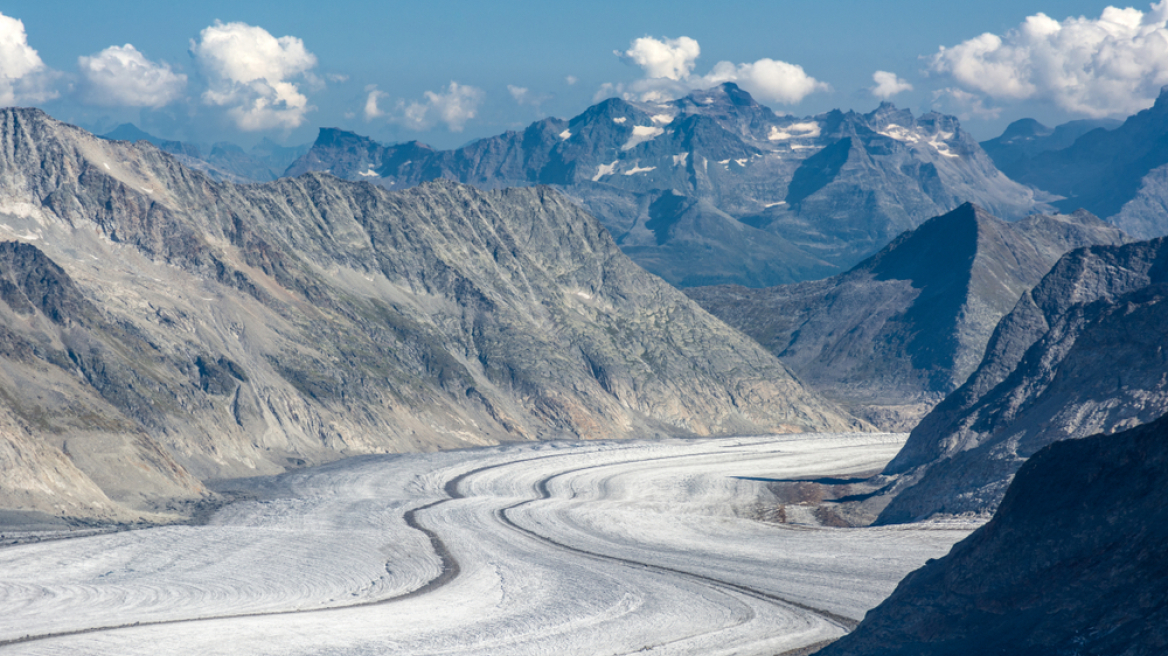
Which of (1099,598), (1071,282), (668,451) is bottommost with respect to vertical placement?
(668,451)

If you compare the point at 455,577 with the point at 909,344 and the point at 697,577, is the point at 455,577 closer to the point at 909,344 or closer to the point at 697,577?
the point at 697,577

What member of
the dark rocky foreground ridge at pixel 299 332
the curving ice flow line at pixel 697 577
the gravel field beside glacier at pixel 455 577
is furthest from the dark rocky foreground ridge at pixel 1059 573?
the dark rocky foreground ridge at pixel 299 332

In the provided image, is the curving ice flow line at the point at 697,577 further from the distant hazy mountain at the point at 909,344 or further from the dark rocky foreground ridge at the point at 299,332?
the distant hazy mountain at the point at 909,344

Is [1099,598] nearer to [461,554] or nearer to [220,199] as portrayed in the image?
[461,554]

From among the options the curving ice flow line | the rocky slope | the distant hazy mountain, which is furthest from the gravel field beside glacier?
the distant hazy mountain

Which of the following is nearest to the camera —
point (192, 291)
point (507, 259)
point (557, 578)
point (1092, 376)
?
point (557, 578)

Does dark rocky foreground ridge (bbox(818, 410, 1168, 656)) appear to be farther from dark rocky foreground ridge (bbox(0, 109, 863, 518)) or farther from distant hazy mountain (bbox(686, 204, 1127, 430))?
distant hazy mountain (bbox(686, 204, 1127, 430))

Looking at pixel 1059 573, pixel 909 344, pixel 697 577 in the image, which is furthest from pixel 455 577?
pixel 909 344

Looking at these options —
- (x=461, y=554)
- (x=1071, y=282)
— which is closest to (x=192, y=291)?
(x=461, y=554)
